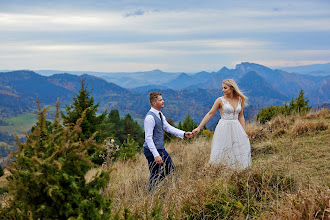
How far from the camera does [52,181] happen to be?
1960 millimetres

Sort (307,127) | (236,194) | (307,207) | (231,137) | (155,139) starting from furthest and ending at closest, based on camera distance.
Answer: (307,127), (231,137), (155,139), (236,194), (307,207)

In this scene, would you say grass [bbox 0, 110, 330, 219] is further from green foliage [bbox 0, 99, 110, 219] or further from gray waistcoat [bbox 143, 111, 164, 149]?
gray waistcoat [bbox 143, 111, 164, 149]

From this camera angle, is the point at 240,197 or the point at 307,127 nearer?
the point at 240,197

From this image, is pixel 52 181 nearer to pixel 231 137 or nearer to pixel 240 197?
pixel 240 197

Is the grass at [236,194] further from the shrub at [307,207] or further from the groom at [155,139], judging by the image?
the groom at [155,139]

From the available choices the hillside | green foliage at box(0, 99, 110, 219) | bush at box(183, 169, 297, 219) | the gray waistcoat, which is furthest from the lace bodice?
green foliage at box(0, 99, 110, 219)

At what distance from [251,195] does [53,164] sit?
2549 mm

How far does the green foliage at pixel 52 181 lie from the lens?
193 cm

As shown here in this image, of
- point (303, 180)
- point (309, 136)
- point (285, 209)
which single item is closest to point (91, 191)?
point (285, 209)

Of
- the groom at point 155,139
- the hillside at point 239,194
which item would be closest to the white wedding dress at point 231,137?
the hillside at point 239,194

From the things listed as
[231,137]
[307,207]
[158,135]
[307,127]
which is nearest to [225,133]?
[231,137]

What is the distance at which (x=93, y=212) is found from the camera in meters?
2.04

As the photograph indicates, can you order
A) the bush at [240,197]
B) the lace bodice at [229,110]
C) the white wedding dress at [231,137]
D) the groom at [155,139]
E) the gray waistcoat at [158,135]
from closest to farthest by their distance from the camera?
the bush at [240,197] → the groom at [155,139] → the gray waistcoat at [158,135] → the white wedding dress at [231,137] → the lace bodice at [229,110]

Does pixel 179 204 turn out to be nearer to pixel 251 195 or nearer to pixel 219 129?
pixel 251 195
